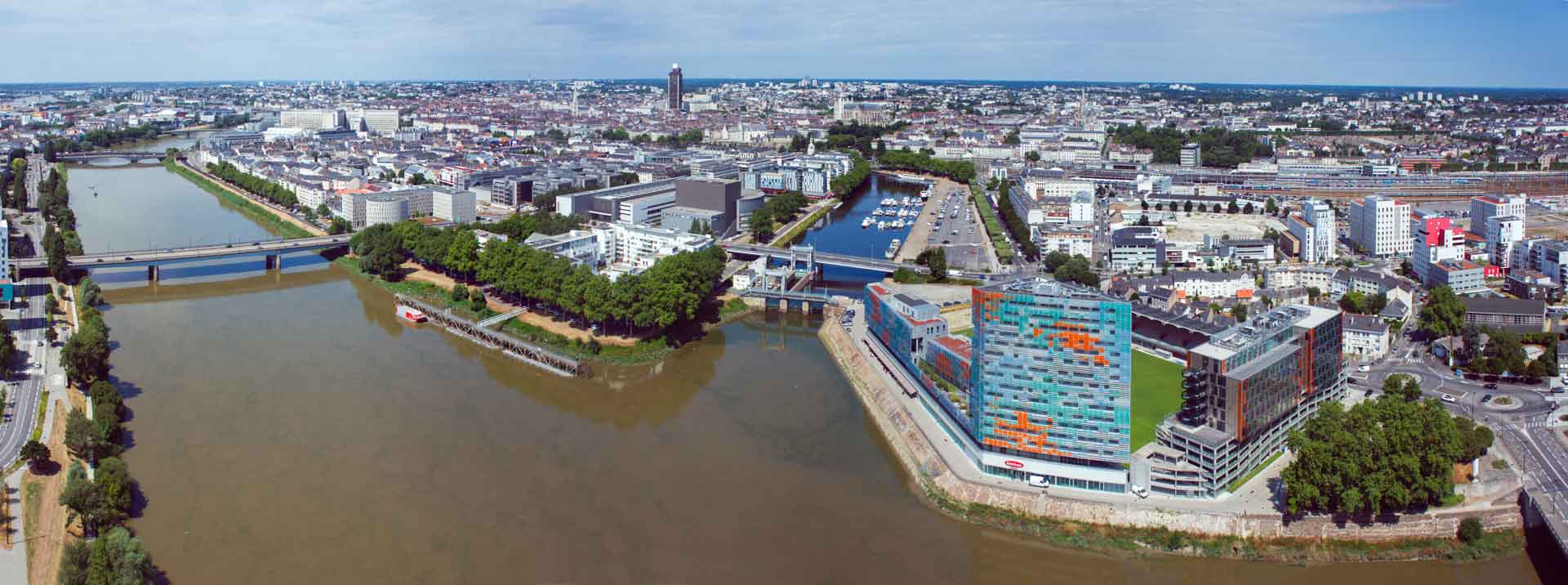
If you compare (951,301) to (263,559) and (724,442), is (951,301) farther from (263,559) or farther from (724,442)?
(263,559)

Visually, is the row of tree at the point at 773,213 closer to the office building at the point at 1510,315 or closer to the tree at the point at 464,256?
the tree at the point at 464,256

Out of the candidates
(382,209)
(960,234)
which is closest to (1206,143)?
(960,234)

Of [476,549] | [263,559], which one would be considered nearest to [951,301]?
[476,549]

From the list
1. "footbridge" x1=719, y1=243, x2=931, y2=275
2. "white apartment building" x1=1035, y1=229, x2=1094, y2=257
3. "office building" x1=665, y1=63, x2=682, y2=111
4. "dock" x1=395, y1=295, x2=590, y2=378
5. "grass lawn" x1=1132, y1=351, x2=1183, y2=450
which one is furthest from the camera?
"office building" x1=665, y1=63, x2=682, y2=111

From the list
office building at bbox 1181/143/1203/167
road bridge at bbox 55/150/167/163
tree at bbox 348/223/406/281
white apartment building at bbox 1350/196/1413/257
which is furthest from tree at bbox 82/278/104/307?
office building at bbox 1181/143/1203/167

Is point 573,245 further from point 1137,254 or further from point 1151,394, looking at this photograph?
point 1151,394

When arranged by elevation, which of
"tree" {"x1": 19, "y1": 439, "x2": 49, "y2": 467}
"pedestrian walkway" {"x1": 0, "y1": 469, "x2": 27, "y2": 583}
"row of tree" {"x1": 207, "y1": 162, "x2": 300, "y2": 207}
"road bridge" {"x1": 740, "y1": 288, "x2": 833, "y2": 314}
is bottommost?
"pedestrian walkway" {"x1": 0, "y1": 469, "x2": 27, "y2": 583}

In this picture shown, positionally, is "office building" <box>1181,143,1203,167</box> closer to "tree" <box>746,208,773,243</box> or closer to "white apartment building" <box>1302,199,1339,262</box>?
"white apartment building" <box>1302,199,1339,262</box>
